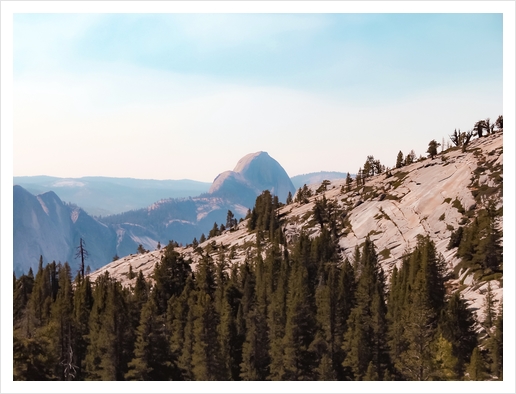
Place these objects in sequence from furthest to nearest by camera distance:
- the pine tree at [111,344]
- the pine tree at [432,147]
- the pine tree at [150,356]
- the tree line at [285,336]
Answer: the pine tree at [432,147] < the pine tree at [111,344] < the pine tree at [150,356] < the tree line at [285,336]

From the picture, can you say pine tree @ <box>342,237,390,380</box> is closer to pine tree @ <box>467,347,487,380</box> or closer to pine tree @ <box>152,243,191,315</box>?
pine tree @ <box>467,347,487,380</box>

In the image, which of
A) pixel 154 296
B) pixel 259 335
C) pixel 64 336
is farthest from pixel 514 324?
pixel 154 296

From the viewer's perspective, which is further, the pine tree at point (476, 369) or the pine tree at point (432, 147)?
the pine tree at point (432, 147)

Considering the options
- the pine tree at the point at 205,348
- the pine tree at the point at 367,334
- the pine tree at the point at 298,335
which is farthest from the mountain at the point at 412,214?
the pine tree at the point at 205,348

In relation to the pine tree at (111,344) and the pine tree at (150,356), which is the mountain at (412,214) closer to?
the pine tree at (111,344)

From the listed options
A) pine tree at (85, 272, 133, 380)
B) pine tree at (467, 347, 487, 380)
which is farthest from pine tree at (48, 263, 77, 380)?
pine tree at (467, 347, 487, 380)

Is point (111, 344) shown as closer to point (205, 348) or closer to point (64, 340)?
point (64, 340)

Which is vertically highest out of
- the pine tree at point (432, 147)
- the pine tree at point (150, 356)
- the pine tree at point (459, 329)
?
the pine tree at point (432, 147)

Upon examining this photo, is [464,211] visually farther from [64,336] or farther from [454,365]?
[64,336]

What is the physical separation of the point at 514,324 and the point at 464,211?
70.4 m

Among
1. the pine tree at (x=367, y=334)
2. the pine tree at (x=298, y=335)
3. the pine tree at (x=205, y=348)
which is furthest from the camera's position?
the pine tree at (x=298, y=335)

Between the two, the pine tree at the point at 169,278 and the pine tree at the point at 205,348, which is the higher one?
the pine tree at the point at 169,278

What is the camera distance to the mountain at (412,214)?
11975 cm

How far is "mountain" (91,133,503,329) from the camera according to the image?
11975 cm
